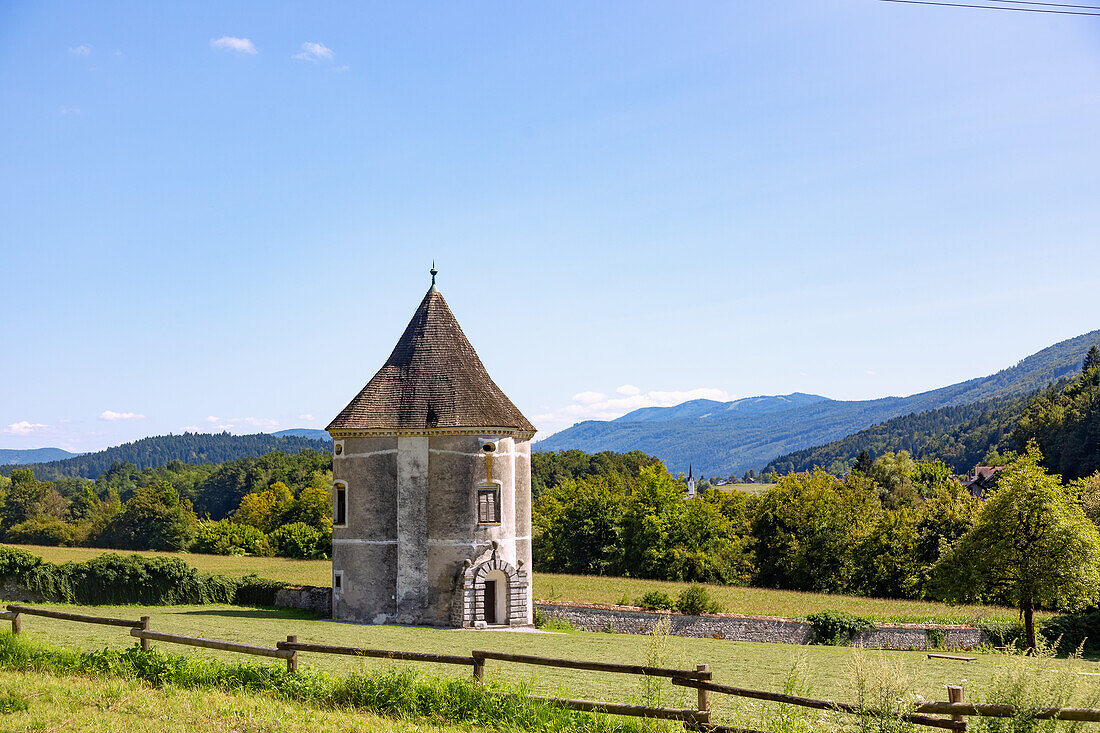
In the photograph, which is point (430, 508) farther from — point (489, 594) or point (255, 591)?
point (255, 591)

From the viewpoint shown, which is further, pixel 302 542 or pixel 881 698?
pixel 302 542

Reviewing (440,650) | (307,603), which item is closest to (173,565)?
(307,603)

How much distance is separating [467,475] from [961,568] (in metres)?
20.6

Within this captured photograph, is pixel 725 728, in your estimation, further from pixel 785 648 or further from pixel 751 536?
pixel 751 536

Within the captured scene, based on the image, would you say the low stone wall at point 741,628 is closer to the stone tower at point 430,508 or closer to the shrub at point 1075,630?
the shrub at point 1075,630

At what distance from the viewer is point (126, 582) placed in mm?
39250

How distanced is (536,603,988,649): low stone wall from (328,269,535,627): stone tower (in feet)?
10.3

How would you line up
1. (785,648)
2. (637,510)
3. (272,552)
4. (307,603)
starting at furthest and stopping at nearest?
(272,552) < (637,510) < (307,603) < (785,648)

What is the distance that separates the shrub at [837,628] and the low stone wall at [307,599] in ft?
66.8

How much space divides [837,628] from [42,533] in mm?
90106

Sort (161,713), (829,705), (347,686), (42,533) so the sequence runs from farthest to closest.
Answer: (42,533), (347,686), (161,713), (829,705)

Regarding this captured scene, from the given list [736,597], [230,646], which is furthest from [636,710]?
[736,597]

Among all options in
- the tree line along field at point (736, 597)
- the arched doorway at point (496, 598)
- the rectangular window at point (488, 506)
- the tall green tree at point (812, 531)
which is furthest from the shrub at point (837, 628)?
the tall green tree at point (812, 531)

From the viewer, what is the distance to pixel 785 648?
103 ft
